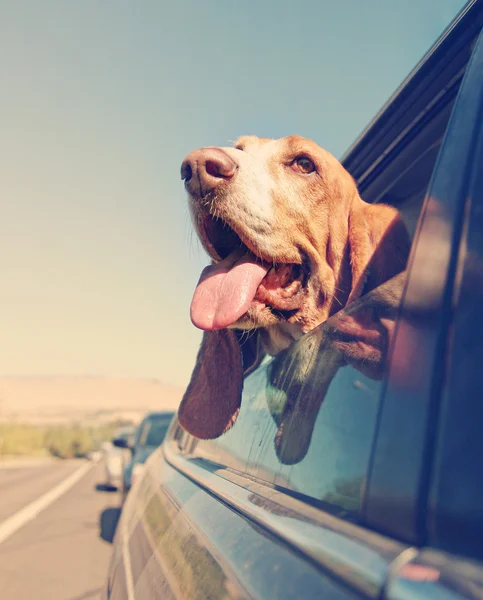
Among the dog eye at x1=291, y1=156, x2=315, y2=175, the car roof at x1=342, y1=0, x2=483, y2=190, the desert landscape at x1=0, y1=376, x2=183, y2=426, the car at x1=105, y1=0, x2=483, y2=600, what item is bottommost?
the desert landscape at x1=0, y1=376, x2=183, y2=426

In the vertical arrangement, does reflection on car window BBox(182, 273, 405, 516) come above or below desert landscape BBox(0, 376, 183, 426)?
above

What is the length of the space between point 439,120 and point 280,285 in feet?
3.39

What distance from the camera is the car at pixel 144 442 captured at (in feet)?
32.5

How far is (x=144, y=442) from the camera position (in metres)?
10.5

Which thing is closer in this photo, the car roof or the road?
the car roof

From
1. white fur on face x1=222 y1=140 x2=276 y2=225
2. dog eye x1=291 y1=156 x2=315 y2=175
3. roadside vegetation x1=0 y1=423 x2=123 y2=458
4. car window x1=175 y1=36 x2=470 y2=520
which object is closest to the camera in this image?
car window x1=175 y1=36 x2=470 y2=520

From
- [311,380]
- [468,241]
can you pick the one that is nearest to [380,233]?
[311,380]

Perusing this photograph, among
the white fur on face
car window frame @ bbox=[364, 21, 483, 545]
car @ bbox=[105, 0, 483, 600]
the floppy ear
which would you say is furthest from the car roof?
the floppy ear

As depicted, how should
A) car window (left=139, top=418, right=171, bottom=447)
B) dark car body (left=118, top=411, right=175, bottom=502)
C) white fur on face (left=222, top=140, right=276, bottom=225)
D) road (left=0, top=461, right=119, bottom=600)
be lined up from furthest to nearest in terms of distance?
car window (left=139, top=418, right=171, bottom=447), dark car body (left=118, top=411, right=175, bottom=502), road (left=0, top=461, right=119, bottom=600), white fur on face (left=222, top=140, right=276, bottom=225)

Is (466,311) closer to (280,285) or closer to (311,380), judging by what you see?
(311,380)

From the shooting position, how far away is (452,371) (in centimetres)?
85

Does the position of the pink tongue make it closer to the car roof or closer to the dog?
the dog

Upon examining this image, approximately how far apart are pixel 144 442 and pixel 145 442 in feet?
0.05

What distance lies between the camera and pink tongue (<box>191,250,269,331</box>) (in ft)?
8.95
